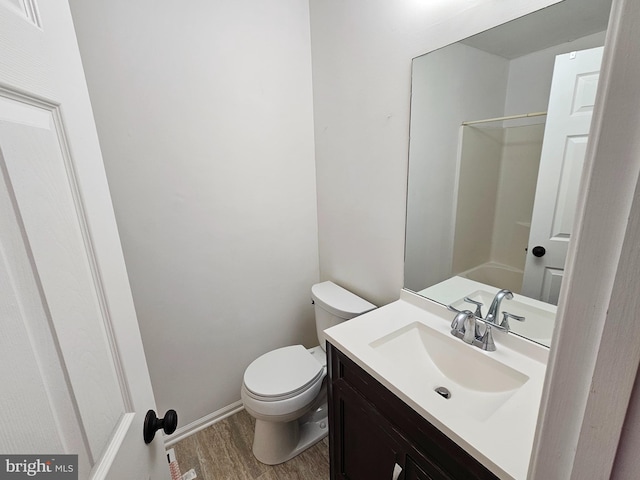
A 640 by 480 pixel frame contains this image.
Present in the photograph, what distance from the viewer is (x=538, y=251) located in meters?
0.97

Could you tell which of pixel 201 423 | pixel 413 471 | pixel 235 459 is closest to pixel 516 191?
pixel 413 471

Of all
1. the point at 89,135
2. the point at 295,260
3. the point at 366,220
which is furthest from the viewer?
the point at 295,260

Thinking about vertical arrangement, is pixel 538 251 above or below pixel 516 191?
below

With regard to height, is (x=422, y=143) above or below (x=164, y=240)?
above

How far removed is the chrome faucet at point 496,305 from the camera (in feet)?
3.28

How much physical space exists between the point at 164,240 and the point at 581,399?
1553 millimetres

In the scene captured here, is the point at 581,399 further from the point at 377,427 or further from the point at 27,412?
the point at 377,427

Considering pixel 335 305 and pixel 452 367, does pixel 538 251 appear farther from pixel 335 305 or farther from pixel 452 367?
pixel 335 305

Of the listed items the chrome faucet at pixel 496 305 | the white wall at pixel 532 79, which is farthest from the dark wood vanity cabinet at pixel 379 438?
the white wall at pixel 532 79

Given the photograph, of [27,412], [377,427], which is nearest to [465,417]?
[377,427]

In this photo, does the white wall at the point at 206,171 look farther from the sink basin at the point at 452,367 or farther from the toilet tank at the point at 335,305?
the sink basin at the point at 452,367

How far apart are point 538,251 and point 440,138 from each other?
0.57m

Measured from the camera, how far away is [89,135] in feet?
1.77

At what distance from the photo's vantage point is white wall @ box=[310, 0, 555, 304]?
1100 millimetres
